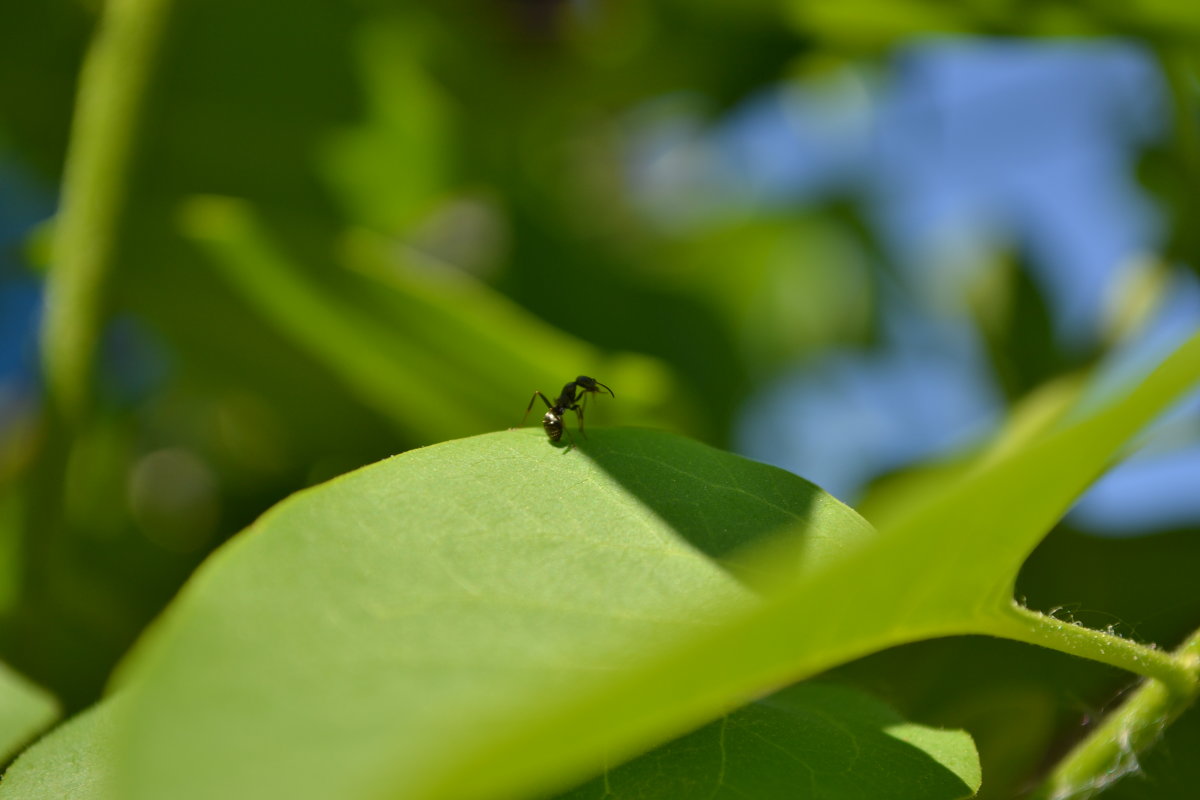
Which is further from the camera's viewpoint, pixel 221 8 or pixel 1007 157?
pixel 1007 157

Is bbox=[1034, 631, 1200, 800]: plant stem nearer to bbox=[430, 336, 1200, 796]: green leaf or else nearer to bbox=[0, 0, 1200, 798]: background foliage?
bbox=[430, 336, 1200, 796]: green leaf

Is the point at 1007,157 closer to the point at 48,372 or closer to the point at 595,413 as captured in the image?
the point at 595,413

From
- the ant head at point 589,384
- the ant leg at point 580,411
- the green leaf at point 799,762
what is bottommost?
the green leaf at point 799,762

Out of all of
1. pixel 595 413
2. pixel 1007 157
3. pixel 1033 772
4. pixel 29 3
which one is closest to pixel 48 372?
pixel 595 413

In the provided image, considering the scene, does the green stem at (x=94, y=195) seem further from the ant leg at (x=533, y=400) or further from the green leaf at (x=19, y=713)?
the ant leg at (x=533, y=400)

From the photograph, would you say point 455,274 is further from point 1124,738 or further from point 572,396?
point 1124,738

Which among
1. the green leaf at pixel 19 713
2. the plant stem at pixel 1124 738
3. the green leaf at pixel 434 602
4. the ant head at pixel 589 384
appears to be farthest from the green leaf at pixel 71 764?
the ant head at pixel 589 384
